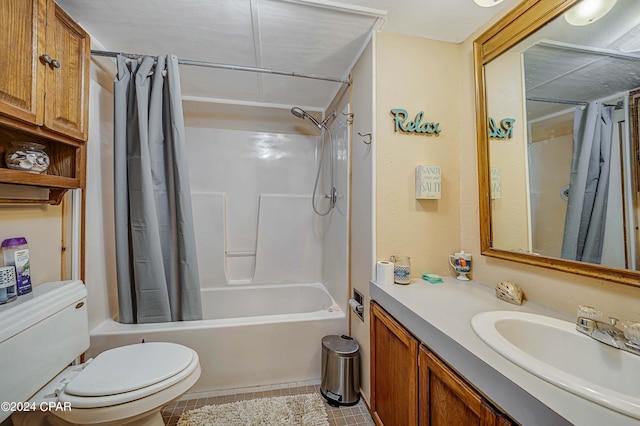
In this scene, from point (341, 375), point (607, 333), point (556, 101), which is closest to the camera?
point (607, 333)

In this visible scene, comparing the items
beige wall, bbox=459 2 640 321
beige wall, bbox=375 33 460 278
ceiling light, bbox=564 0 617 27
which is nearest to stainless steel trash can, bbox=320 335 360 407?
beige wall, bbox=375 33 460 278

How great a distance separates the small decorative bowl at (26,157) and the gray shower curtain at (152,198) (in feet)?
1.33

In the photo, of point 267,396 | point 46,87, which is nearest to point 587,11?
point 46,87

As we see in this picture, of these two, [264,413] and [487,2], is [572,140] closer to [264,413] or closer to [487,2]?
[487,2]

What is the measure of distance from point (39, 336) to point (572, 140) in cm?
222

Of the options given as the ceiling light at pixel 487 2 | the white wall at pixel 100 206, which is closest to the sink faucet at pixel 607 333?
the ceiling light at pixel 487 2

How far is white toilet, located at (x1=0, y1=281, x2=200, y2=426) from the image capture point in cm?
94

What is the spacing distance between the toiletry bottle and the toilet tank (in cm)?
5

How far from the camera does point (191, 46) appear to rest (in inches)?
63.6

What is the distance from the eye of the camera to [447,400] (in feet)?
2.66

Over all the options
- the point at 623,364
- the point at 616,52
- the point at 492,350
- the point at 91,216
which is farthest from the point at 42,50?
the point at 623,364

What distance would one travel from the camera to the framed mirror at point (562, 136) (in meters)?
0.80

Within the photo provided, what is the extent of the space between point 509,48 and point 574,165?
2.20 ft

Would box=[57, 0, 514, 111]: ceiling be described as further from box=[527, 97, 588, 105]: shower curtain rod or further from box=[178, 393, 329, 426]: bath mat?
box=[178, 393, 329, 426]: bath mat
